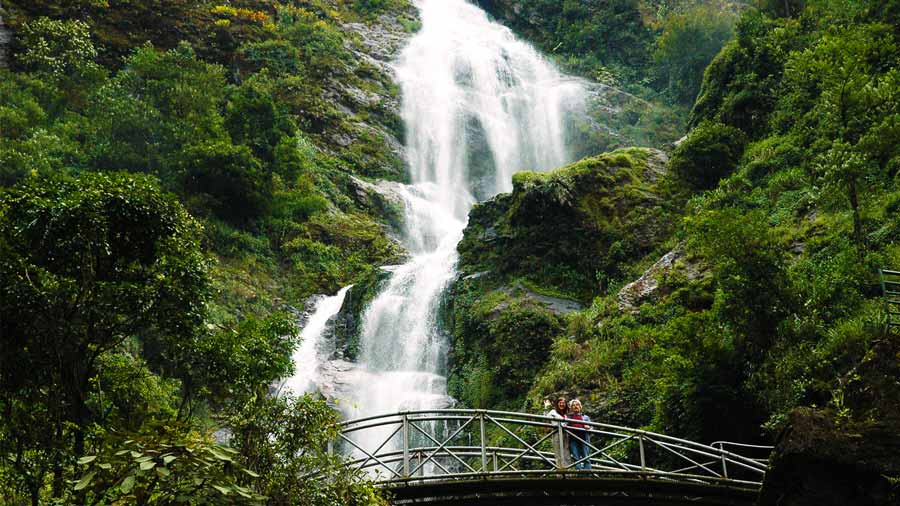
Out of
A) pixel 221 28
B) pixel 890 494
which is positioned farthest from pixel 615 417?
pixel 221 28

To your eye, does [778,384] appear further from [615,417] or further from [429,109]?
[429,109]

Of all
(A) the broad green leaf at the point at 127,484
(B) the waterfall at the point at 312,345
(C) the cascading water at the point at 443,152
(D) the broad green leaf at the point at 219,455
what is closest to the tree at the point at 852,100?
(C) the cascading water at the point at 443,152

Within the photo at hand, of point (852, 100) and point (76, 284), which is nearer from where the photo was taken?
point (76, 284)

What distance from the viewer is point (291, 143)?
30.2 m

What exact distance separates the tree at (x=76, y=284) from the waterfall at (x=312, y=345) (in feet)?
40.0

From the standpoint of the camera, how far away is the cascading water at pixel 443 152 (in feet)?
79.8

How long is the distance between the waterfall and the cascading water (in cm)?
Answer: 146

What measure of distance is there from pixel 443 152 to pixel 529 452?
29136 mm

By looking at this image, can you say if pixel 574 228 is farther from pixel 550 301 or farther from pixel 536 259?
pixel 550 301

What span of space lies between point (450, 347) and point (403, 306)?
2642 millimetres

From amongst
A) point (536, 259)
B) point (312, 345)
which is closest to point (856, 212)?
point (536, 259)

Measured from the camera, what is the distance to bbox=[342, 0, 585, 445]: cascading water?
24.3 m

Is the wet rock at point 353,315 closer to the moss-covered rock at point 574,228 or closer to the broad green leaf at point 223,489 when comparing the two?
the moss-covered rock at point 574,228

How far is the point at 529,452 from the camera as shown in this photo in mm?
11586
